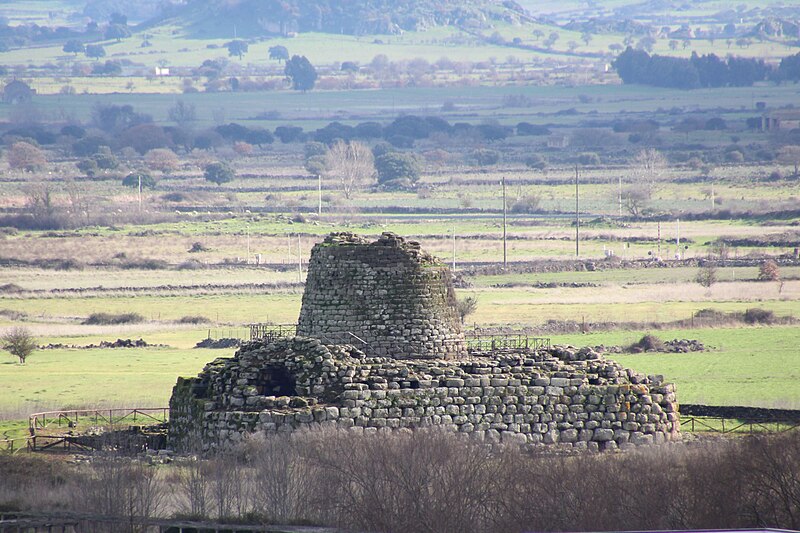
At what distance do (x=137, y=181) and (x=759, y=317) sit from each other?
10078 centimetres

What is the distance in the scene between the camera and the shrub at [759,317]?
65.4 meters

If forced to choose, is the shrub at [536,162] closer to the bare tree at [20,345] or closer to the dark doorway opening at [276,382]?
the bare tree at [20,345]

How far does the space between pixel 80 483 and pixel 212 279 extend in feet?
191

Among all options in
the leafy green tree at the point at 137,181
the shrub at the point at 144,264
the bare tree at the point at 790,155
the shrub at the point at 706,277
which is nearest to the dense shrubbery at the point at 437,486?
the shrub at the point at 706,277

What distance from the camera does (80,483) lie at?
31.2m

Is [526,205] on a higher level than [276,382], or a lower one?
lower

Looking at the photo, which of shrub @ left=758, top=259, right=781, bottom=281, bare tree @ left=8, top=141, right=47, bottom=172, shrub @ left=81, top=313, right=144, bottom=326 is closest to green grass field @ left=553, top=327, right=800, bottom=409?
shrub @ left=81, top=313, right=144, bottom=326

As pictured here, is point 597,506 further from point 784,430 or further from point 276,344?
point 276,344

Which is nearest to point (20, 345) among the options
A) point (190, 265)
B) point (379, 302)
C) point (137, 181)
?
point (379, 302)

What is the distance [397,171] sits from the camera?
162 meters

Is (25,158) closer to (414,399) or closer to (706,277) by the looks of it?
(706,277)

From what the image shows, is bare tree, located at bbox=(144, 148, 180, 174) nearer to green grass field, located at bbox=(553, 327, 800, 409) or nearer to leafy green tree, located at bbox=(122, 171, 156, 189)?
leafy green tree, located at bbox=(122, 171, 156, 189)

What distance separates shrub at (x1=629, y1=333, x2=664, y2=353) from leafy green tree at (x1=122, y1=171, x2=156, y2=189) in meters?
104

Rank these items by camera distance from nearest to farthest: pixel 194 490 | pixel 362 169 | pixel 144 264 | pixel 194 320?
pixel 194 490
pixel 194 320
pixel 144 264
pixel 362 169
